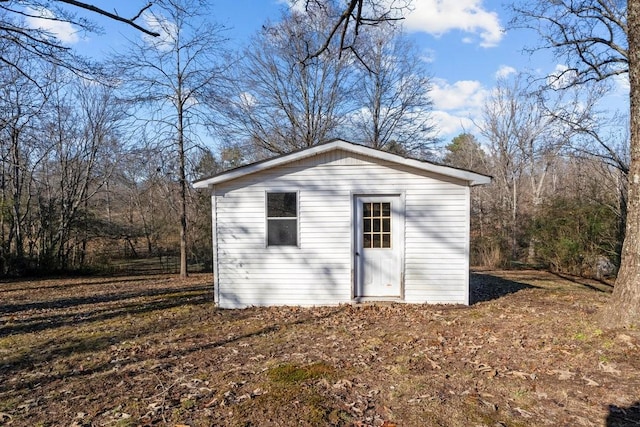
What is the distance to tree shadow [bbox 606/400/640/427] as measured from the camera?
10.1 ft

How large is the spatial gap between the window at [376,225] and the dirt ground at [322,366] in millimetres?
1280

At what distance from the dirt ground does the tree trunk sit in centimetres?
31

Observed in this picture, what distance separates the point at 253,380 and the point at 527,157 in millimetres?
20212

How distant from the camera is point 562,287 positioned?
1009cm

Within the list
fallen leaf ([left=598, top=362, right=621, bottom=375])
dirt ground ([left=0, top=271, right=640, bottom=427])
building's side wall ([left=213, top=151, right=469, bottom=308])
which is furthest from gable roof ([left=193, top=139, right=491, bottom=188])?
fallen leaf ([left=598, top=362, right=621, bottom=375])

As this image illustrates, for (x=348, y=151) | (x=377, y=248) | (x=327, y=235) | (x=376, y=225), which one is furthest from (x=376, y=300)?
(x=348, y=151)

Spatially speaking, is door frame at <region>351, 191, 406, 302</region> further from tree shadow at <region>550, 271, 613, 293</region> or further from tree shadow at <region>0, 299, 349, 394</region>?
tree shadow at <region>550, 271, 613, 293</region>

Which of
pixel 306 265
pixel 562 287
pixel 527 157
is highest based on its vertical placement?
pixel 527 157

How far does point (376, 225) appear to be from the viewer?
7.69 meters

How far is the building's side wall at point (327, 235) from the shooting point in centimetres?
751

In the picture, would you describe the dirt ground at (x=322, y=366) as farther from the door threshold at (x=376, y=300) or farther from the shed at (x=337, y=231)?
the shed at (x=337, y=231)

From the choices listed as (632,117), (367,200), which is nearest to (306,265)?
(367,200)

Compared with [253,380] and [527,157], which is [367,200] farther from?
[527,157]

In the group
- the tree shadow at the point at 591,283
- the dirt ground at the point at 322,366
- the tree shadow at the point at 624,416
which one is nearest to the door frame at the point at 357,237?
the dirt ground at the point at 322,366
